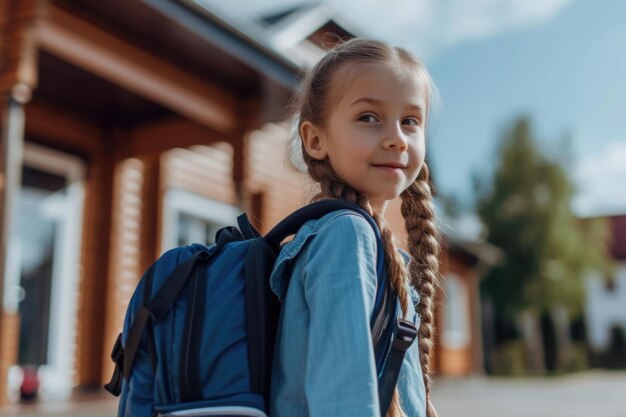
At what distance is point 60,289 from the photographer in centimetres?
727

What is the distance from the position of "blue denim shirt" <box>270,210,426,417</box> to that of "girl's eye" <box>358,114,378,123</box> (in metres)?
→ 0.21

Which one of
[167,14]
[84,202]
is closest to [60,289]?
[84,202]

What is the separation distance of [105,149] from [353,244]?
681cm

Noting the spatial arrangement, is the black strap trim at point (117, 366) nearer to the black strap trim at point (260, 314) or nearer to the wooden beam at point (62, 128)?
the black strap trim at point (260, 314)

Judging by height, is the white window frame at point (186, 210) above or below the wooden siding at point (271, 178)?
below

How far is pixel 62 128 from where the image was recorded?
712 centimetres

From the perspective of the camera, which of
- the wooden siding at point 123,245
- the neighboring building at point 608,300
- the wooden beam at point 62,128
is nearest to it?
the wooden beam at point 62,128

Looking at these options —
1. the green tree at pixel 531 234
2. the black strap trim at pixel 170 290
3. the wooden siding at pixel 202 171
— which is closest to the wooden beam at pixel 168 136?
the wooden siding at pixel 202 171

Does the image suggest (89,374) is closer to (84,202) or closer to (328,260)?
(84,202)

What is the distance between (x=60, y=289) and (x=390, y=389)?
6.62 m

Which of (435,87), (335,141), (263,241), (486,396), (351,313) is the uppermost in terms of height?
(435,87)

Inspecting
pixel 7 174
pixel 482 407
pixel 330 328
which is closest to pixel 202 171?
pixel 7 174

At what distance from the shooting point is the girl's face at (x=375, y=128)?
133cm

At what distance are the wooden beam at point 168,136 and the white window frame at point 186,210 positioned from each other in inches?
35.8
